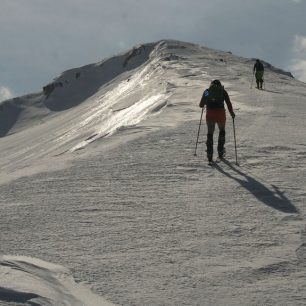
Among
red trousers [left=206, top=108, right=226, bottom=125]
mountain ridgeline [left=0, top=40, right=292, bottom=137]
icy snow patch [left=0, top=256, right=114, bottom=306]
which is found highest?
mountain ridgeline [left=0, top=40, right=292, bottom=137]

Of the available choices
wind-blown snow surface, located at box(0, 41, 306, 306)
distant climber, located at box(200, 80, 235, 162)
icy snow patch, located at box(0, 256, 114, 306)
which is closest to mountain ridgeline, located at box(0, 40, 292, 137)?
distant climber, located at box(200, 80, 235, 162)

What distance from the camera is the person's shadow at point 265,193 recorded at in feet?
31.6

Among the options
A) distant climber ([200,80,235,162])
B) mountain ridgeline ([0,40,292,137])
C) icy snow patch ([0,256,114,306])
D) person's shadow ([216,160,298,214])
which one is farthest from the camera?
mountain ridgeline ([0,40,292,137])

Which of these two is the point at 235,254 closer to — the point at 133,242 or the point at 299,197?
the point at 133,242

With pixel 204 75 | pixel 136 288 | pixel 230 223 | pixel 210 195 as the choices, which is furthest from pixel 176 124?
pixel 204 75

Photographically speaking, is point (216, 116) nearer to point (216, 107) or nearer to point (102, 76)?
point (216, 107)

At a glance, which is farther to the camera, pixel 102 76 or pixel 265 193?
pixel 102 76

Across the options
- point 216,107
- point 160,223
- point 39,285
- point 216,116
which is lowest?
point 39,285

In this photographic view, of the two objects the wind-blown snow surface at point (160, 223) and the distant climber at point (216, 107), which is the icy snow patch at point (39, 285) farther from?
the distant climber at point (216, 107)

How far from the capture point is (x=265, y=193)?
33.9 ft

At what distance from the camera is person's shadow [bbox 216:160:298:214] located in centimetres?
964

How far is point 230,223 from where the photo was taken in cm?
888

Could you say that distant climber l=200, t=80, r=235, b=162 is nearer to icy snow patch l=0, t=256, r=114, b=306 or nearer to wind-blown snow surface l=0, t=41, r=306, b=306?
wind-blown snow surface l=0, t=41, r=306, b=306

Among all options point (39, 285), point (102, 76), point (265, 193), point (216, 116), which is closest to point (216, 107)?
point (216, 116)
